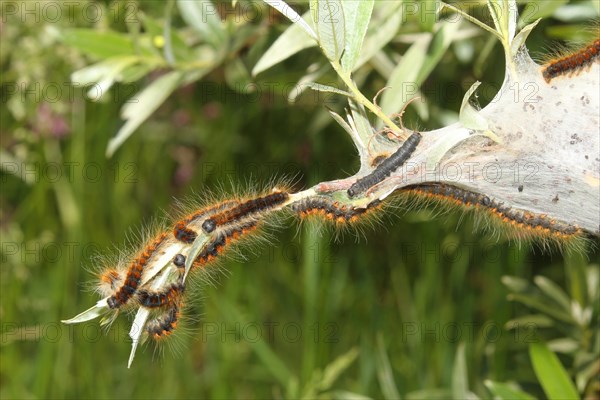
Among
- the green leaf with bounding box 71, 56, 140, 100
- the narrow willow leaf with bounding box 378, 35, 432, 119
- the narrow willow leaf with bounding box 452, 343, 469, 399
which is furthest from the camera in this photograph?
the green leaf with bounding box 71, 56, 140, 100

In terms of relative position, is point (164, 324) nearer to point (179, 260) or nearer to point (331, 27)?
point (179, 260)

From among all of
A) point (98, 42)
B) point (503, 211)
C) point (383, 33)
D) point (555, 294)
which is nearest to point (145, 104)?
point (98, 42)

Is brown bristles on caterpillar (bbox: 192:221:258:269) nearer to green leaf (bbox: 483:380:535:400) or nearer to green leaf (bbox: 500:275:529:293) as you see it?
green leaf (bbox: 483:380:535:400)

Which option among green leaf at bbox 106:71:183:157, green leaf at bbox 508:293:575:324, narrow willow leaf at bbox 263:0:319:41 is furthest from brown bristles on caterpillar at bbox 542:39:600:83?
green leaf at bbox 106:71:183:157

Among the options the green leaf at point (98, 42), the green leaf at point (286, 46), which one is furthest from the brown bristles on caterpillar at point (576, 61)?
the green leaf at point (98, 42)

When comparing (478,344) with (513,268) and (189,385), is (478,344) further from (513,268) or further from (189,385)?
(189,385)

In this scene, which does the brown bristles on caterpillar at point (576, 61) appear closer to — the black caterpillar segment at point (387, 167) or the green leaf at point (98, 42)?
the black caterpillar segment at point (387, 167)
